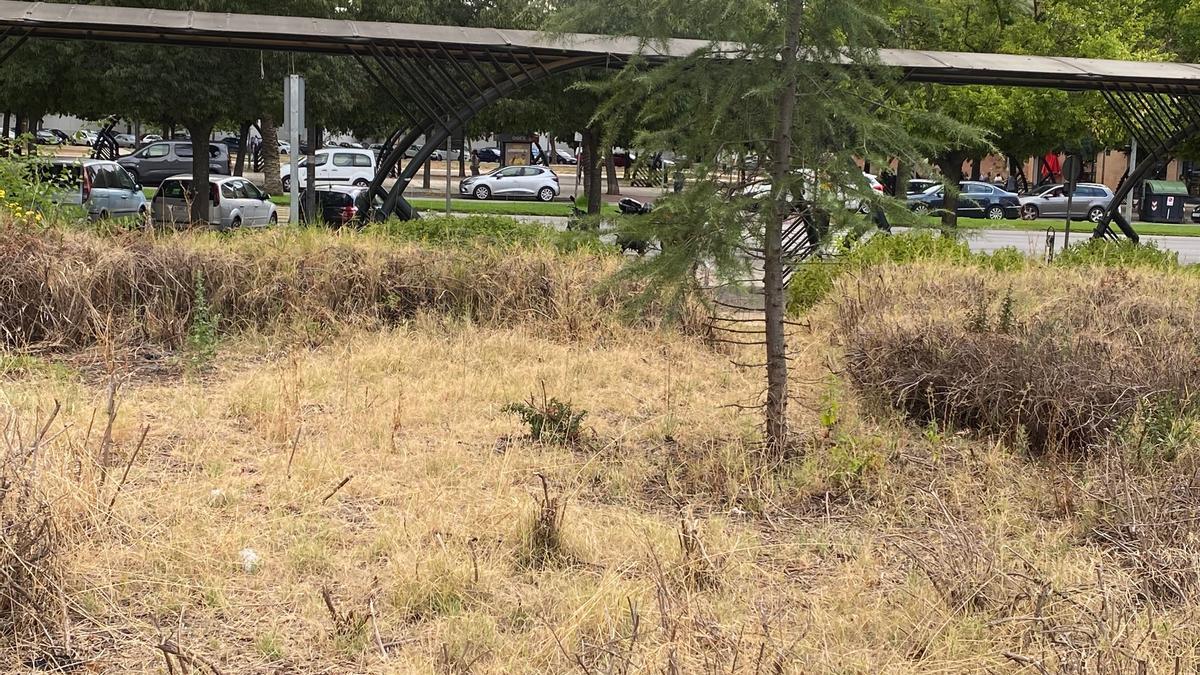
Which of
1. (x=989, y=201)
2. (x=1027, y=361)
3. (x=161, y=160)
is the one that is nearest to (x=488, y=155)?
(x=161, y=160)

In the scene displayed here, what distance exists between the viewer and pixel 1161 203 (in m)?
42.0

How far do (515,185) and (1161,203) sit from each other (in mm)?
23318

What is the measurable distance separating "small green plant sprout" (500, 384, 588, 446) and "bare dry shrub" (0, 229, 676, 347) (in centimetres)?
256

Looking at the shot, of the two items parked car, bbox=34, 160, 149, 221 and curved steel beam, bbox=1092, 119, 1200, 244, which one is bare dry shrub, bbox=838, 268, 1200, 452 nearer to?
→ curved steel beam, bbox=1092, 119, 1200, 244

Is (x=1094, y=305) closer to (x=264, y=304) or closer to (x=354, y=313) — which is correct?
(x=354, y=313)

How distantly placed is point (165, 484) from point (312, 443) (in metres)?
1.02

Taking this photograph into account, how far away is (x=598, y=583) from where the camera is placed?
15.1 ft

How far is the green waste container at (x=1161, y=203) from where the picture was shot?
4191 cm

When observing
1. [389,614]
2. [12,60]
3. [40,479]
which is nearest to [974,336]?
[389,614]

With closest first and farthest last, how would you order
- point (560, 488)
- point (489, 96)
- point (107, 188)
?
point (560, 488) → point (489, 96) → point (107, 188)

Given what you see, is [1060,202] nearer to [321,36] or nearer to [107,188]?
[107,188]

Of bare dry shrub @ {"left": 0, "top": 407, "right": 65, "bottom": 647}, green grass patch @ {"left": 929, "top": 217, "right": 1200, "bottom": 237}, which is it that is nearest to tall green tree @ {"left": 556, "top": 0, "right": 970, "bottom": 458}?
bare dry shrub @ {"left": 0, "top": 407, "right": 65, "bottom": 647}

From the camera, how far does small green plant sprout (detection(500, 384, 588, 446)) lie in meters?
6.80

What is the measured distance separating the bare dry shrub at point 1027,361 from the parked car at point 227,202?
18.2 meters
